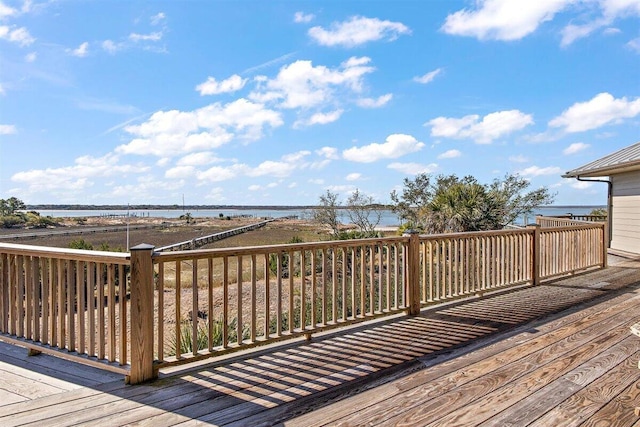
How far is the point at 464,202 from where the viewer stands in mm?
11430

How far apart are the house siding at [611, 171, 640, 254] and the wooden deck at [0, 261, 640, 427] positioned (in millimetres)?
7110

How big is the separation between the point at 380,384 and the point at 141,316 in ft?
5.22

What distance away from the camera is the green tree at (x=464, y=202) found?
11.4 metres

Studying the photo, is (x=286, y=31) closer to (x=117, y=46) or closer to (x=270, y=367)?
(x=117, y=46)

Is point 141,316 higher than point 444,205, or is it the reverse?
point 444,205

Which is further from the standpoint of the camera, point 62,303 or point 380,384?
point 62,303

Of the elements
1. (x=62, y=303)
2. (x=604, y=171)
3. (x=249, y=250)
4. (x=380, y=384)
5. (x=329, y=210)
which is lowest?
(x=380, y=384)

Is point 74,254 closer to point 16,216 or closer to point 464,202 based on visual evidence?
point 464,202

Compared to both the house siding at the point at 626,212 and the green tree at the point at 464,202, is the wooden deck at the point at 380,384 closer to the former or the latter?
the house siding at the point at 626,212

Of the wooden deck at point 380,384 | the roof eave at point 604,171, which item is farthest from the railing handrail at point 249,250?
the roof eave at point 604,171

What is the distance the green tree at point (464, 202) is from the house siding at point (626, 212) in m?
2.87

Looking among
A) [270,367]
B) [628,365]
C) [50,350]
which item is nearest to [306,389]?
[270,367]

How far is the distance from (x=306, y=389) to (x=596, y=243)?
684cm

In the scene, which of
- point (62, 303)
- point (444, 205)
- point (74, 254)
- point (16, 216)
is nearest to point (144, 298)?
point (74, 254)
